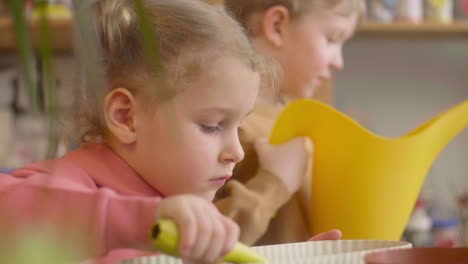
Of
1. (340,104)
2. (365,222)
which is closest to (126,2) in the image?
(365,222)

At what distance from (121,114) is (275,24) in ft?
2.16

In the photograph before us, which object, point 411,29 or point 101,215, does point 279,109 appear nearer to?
point 101,215

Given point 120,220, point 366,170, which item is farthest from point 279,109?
point 120,220

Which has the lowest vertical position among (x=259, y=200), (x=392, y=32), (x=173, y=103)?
(x=259, y=200)

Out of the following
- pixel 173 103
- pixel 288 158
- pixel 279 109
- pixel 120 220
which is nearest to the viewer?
pixel 120 220

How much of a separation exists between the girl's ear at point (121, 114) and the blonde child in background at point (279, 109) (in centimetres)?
26

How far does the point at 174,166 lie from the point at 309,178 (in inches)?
18.0

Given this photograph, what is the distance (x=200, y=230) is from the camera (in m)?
0.42

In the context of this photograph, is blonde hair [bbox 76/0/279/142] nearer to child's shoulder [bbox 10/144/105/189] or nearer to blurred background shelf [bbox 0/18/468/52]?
child's shoulder [bbox 10/144/105/189]

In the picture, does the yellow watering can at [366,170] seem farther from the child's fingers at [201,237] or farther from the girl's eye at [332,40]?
the child's fingers at [201,237]

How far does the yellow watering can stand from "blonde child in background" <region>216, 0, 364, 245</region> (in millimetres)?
55

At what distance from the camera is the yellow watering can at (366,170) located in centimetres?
104

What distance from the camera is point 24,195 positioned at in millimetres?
591

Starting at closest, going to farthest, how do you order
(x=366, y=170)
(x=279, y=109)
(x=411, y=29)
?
(x=366, y=170) < (x=279, y=109) < (x=411, y=29)
